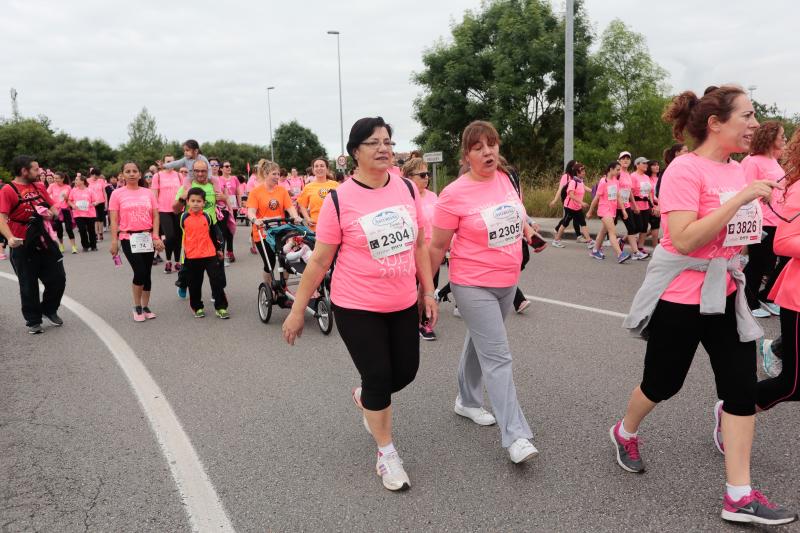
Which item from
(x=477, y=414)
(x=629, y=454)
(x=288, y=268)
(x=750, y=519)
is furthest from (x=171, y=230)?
(x=750, y=519)

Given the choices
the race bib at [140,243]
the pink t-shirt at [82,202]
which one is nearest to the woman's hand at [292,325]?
the race bib at [140,243]

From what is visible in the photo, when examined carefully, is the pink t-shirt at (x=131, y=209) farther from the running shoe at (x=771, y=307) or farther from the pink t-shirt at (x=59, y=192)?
the pink t-shirt at (x=59, y=192)

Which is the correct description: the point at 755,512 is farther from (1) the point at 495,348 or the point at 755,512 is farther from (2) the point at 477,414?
(2) the point at 477,414

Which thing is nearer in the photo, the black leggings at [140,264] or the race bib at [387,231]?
the race bib at [387,231]

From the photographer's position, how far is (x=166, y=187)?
1068 centimetres

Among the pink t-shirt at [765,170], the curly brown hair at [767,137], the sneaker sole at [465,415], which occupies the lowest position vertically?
the sneaker sole at [465,415]

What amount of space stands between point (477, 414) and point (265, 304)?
155 inches

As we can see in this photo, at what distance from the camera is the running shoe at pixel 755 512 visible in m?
2.64

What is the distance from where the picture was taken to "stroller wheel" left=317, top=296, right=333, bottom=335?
21.1ft

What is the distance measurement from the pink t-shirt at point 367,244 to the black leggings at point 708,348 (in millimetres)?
1292

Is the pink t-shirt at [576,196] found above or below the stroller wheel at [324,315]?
above

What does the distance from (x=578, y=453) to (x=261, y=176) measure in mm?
6278

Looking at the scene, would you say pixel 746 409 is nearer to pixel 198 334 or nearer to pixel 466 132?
pixel 466 132

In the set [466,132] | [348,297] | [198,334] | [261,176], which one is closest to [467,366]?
[348,297]
